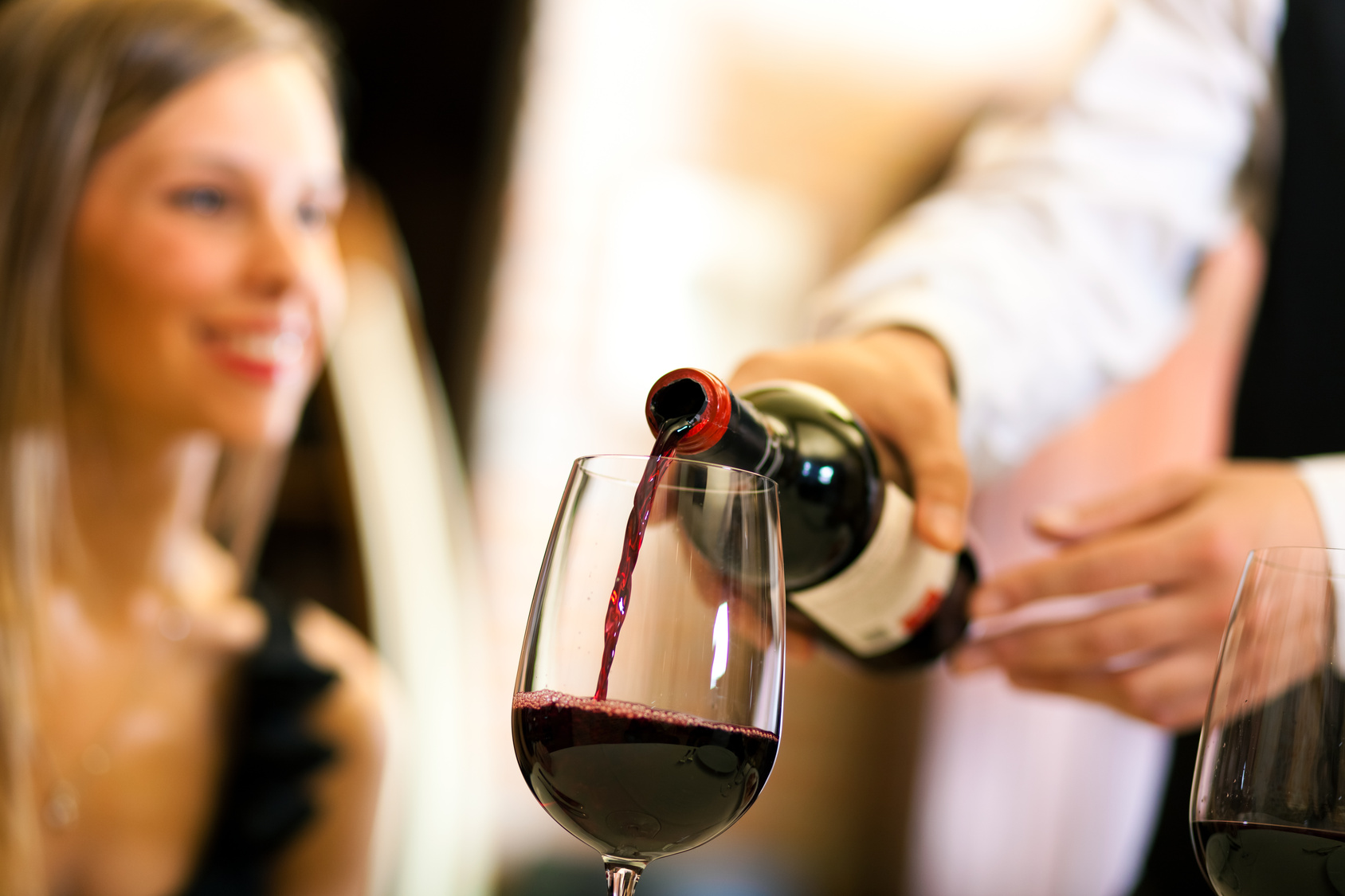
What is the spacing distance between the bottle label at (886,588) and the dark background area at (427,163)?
2.37 meters

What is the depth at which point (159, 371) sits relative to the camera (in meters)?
1.41

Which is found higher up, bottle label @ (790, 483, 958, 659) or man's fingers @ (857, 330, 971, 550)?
man's fingers @ (857, 330, 971, 550)

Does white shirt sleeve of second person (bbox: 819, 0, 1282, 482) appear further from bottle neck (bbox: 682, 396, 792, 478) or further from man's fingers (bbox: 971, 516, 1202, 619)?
bottle neck (bbox: 682, 396, 792, 478)

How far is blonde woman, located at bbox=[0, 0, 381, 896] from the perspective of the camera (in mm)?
1397

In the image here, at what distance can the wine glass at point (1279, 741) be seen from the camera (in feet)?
1.89

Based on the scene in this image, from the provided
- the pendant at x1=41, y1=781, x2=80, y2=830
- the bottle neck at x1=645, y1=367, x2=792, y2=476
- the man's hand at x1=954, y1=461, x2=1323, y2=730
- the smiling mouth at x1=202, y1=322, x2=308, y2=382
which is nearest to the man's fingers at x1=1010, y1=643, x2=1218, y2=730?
the man's hand at x1=954, y1=461, x2=1323, y2=730

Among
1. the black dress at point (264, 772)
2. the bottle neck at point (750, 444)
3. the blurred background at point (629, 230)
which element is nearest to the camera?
the bottle neck at point (750, 444)

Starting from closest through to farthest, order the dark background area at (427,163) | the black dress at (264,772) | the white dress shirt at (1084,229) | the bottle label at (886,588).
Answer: the bottle label at (886,588)
the white dress shirt at (1084,229)
the black dress at (264,772)
the dark background area at (427,163)

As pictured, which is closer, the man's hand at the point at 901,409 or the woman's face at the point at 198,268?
the man's hand at the point at 901,409

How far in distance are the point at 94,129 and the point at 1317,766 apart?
1.44 meters

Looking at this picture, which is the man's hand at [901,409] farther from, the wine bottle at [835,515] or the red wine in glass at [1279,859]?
the red wine in glass at [1279,859]

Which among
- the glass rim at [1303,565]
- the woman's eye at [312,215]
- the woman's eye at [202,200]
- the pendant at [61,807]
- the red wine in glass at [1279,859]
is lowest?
the pendant at [61,807]

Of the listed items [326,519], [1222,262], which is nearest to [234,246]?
[326,519]

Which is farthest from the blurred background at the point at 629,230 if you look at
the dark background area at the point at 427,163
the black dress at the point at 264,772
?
the black dress at the point at 264,772
